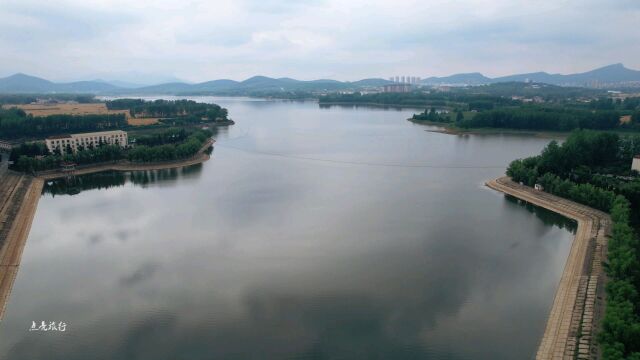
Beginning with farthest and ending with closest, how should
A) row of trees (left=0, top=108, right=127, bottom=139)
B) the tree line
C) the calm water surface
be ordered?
1. row of trees (left=0, top=108, right=127, bottom=139)
2. the tree line
3. the calm water surface

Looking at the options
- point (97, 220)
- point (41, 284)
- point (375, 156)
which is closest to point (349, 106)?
point (375, 156)

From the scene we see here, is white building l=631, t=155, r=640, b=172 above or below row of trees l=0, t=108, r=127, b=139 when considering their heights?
below

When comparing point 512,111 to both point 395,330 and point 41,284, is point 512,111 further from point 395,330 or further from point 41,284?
point 41,284

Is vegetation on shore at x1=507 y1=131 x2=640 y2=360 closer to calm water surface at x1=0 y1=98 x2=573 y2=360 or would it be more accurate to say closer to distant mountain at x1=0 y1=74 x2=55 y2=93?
calm water surface at x1=0 y1=98 x2=573 y2=360

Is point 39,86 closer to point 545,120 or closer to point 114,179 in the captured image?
point 114,179

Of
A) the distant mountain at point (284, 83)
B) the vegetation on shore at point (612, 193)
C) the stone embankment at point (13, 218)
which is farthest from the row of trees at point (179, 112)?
the distant mountain at point (284, 83)

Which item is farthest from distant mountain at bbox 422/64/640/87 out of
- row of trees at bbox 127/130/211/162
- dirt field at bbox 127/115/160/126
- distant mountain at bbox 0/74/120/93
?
row of trees at bbox 127/130/211/162

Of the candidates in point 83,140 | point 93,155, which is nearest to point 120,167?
point 93,155

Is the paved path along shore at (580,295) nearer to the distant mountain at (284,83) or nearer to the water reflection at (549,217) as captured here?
the water reflection at (549,217)
